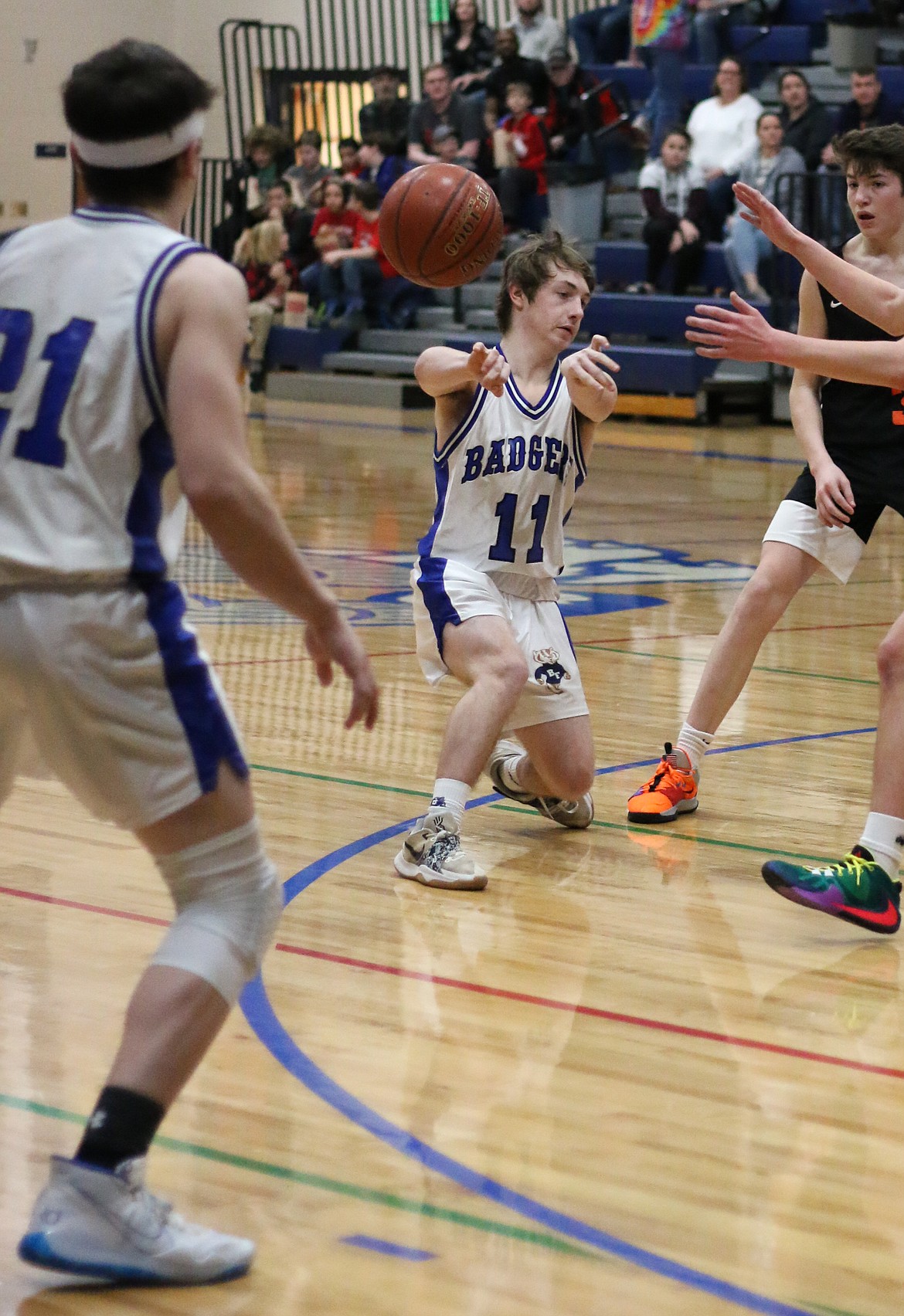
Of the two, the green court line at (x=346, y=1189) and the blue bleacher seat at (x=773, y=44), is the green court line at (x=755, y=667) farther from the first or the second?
the blue bleacher seat at (x=773, y=44)

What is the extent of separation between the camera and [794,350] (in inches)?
146

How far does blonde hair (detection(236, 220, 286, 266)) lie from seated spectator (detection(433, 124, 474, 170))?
1.80 m

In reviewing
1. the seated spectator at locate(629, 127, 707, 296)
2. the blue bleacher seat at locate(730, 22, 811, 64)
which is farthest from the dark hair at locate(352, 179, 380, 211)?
the blue bleacher seat at locate(730, 22, 811, 64)

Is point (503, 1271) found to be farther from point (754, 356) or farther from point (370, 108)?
point (370, 108)

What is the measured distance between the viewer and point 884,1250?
94.4 inches

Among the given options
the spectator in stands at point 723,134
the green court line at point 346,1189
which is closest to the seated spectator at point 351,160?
the spectator in stands at point 723,134

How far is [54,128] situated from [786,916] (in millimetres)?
19350

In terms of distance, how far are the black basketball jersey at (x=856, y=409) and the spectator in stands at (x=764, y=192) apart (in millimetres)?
10250

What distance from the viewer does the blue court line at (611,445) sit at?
516 inches

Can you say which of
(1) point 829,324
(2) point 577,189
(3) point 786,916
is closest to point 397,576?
(1) point 829,324

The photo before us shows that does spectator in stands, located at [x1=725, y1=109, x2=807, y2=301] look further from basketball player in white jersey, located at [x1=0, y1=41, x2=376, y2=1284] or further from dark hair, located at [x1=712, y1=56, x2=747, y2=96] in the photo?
basketball player in white jersey, located at [x1=0, y1=41, x2=376, y2=1284]

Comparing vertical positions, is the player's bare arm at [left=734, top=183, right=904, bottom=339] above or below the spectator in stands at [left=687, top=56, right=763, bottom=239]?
above

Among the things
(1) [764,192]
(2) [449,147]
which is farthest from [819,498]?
(2) [449,147]

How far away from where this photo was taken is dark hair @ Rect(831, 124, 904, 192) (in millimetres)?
4109
